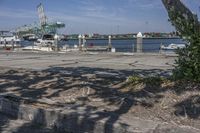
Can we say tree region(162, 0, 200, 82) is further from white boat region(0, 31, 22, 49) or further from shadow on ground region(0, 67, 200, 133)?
white boat region(0, 31, 22, 49)

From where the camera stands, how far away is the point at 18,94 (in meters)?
9.32

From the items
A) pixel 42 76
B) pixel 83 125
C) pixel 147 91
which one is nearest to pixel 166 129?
pixel 83 125

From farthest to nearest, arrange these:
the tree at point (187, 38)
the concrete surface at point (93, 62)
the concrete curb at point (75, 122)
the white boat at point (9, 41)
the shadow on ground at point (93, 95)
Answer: the white boat at point (9, 41)
the concrete surface at point (93, 62)
the tree at point (187, 38)
the shadow on ground at point (93, 95)
the concrete curb at point (75, 122)

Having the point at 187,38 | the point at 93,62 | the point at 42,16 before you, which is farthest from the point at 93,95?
the point at 42,16

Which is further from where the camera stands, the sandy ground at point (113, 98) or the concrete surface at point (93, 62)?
the concrete surface at point (93, 62)

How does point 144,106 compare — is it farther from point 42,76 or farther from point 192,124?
point 42,76

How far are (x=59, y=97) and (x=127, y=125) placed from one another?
2607 millimetres

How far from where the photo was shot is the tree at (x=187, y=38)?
323 inches

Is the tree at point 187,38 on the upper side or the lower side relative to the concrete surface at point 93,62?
upper

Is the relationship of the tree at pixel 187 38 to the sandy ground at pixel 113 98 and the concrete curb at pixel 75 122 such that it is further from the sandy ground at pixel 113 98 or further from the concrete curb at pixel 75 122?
the concrete curb at pixel 75 122

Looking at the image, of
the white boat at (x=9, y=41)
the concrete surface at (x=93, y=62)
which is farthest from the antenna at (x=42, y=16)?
the concrete surface at (x=93, y=62)

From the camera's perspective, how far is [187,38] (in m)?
8.36

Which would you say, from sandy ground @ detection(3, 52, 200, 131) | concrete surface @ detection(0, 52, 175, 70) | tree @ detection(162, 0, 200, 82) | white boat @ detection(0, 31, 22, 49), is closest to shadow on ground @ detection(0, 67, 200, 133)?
sandy ground @ detection(3, 52, 200, 131)

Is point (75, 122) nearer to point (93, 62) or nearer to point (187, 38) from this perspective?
point (187, 38)
